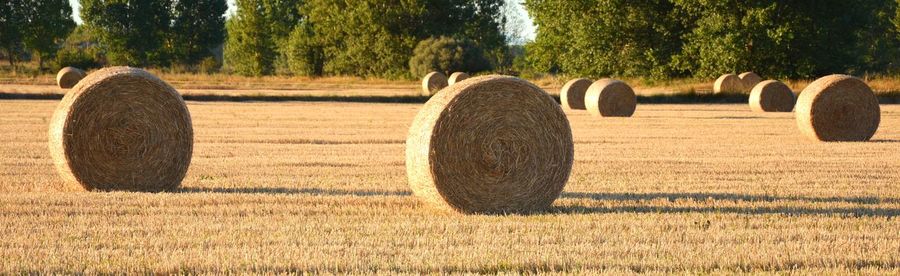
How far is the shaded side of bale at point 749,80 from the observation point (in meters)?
42.0

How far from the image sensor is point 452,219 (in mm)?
10109

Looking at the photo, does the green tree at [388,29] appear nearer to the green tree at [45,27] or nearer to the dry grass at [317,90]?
the dry grass at [317,90]

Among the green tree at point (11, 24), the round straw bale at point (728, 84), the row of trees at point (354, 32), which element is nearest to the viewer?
the round straw bale at point (728, 84)

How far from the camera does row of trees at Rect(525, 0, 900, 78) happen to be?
145 feet

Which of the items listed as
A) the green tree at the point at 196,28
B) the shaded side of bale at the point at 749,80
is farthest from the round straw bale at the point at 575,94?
the green tree at the point at 196,28

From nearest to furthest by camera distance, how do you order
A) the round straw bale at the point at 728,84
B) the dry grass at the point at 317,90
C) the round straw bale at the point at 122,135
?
the round straw bale at the point at 122,135, the round straw bale at the point at 728,84, the dry grass at the point at 317,90

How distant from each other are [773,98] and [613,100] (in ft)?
17.3

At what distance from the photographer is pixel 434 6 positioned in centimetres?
7369

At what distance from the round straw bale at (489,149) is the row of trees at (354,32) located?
2111 inches

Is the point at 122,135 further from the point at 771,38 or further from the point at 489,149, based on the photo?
the point at 771,38

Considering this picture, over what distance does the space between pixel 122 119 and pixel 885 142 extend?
1385 centimetres

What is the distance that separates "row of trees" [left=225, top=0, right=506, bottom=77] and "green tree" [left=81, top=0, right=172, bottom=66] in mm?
5574

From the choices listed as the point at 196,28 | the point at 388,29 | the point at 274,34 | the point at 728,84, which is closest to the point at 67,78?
the point at 728,84

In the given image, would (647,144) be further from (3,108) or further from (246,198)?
(3,108)
